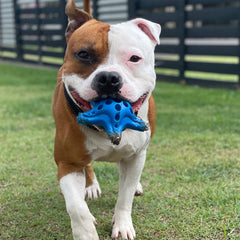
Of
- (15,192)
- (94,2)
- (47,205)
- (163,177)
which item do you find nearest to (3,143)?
(15,192)

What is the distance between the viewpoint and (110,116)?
185 cm

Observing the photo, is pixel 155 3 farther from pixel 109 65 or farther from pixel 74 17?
pixel 109 65

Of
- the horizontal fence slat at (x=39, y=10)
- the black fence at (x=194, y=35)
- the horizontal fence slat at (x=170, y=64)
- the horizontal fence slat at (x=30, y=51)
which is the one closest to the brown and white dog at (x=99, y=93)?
the black fence at (x=194, y=35)

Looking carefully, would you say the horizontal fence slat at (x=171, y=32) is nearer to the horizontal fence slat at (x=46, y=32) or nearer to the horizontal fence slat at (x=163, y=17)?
the horizontal fence slat at (x=163, y=17)

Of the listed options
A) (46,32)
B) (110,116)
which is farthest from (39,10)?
(110,116)

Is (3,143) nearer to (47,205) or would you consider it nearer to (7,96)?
(47,205)

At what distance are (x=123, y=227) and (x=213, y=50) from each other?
6488mm

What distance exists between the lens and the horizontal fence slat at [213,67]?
7759 millimetres

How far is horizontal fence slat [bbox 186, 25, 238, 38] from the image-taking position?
25.2 feet

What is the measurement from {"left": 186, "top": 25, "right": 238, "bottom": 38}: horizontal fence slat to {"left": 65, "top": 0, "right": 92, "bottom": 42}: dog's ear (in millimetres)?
6087

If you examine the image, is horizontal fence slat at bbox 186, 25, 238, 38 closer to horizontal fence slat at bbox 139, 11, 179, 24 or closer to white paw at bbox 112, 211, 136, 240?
horizontal fence slat at bbox 139, 11, 179, 24

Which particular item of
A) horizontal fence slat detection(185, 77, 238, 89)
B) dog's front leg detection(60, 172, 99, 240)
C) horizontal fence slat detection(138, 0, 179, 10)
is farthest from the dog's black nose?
horizontal fence slat detection(138, 0, 179, 10)

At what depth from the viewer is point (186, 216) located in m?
2.60

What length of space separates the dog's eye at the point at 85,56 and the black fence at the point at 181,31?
3451 millimetres
